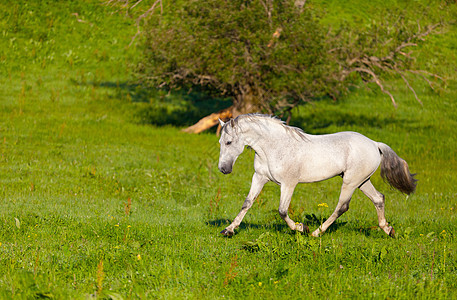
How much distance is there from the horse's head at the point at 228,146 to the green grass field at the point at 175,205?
120cm

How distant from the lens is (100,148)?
60.1ft

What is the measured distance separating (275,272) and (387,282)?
1.40 m

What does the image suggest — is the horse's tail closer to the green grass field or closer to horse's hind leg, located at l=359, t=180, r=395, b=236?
horse's hind leg, located at l=359, t=180, r=395, b=236

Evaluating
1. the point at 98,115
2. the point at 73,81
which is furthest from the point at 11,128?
the point at 73,81

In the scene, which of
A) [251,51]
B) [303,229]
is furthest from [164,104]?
[303,229]

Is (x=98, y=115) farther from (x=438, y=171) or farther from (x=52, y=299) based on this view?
(x=52, y=299)

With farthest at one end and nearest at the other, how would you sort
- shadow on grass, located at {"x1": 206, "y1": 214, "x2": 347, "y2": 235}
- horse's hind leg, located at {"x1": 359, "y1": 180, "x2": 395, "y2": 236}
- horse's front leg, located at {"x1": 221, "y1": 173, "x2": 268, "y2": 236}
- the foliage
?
→ the foliage → shadow on grass, located at {"x1": 206, "y1": 214, "x2": 347, "y2": 235} → horse's hind leg, located at {"x1": 359, "y1": 180, "x2": 395, "y2": 236} → horse's front leg, located at {"x1": 221, "y1": 173, "x2": 268, "y2": 236}

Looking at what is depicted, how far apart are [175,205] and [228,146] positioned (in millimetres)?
4369

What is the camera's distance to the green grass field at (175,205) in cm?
648

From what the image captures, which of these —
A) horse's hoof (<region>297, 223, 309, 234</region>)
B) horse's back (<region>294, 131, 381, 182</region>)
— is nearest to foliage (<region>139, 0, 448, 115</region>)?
horse's back (<region>294, 131, 381, 182</region>)

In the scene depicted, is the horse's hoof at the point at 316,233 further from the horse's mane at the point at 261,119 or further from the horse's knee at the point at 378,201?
the horse's mane at the point at 261,119

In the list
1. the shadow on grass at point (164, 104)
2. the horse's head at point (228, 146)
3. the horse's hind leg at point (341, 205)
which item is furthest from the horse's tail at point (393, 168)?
the shadow on grass at point (164, 104)

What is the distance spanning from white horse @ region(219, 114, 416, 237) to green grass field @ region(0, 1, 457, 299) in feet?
2.66

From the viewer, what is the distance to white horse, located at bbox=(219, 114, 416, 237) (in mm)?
8039
